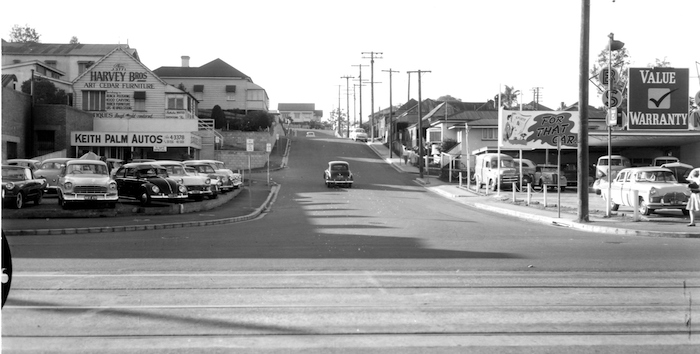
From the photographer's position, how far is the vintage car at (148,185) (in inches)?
1037

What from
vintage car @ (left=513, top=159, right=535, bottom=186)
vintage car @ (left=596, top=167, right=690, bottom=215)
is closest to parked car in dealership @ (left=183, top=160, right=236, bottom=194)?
vintage car @ (left=596, top=167, right=690, bottom=215)

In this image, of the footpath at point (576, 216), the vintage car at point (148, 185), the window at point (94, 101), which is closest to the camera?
the footpath at point (576, 216)

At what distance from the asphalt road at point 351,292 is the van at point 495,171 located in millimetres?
23049

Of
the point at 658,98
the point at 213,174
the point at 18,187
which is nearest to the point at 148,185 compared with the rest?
the point at 18,187

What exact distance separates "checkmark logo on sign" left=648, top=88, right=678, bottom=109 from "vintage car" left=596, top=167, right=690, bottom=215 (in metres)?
5.93

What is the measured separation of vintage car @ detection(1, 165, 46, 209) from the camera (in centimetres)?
2292

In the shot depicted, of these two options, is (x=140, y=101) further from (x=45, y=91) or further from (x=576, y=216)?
(x=576, y=216)

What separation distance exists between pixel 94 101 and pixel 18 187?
38406 mm

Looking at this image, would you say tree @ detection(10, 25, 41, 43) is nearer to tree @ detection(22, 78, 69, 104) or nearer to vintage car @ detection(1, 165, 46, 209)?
tree @ detection(22, 78, 69, 104)

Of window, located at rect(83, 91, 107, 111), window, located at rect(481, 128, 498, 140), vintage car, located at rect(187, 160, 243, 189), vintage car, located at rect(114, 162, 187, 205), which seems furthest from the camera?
window, located at rect(481, 128, 498, 140)

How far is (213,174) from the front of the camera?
34.1 metres

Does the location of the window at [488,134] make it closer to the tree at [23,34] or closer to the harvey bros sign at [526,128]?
the harvey bros sign at [526,128]

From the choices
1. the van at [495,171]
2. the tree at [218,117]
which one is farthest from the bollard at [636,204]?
the tree at [218,117]

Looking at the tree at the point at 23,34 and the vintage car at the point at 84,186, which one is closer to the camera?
the vintage car at the point at 84,186
